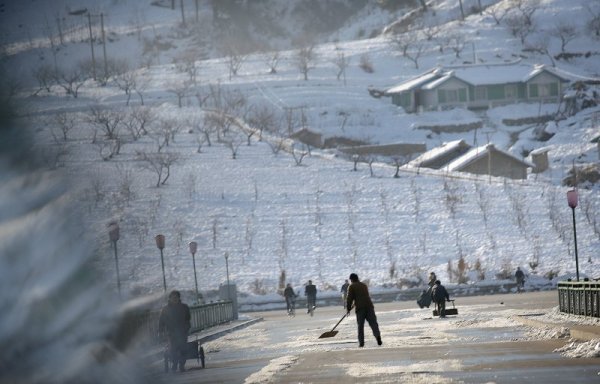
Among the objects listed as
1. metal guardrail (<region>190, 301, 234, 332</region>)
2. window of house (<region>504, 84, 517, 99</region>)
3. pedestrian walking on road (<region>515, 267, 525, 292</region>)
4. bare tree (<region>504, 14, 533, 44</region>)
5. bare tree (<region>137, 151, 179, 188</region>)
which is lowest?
pedestrian walking on road (<region>515, 267, 525, 292</region>)

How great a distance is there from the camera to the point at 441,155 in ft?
339

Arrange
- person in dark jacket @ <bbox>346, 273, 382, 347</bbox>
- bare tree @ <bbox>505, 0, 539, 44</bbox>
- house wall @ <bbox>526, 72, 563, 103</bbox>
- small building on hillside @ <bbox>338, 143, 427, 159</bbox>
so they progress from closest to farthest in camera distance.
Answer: person in dark jacket @ <bbox>346, 273, 382, 347</bbox> → small building on hillside @ <bbox>338, 143, 427, 159</bbox> → house wall @ <bbox>526, 72, 563, 103</bbox> → bare tree @ <bbox>505, 0, 539, 44</bbox>

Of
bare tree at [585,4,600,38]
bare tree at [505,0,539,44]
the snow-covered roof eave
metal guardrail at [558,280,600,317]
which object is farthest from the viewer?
bare tree at [505,0,539,44]

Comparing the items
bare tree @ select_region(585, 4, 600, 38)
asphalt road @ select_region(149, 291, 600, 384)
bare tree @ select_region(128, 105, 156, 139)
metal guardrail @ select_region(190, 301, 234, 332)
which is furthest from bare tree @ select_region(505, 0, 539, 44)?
asphalt road @ select_region(149, 291, 600, 384)

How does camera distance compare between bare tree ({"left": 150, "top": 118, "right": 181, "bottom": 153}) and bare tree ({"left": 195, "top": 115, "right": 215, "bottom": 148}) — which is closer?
bare tree ({"left": 150, "top": 118, "right": 181, "bottom": 153})

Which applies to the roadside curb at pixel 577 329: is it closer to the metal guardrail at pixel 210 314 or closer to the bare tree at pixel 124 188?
the bare tree at pixel 124 188

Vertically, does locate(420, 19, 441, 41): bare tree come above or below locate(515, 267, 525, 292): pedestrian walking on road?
above

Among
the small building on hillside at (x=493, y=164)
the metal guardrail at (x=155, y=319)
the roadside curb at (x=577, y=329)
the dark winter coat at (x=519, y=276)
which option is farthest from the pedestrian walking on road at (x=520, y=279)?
the small building on hillside at (x=493, y=164)

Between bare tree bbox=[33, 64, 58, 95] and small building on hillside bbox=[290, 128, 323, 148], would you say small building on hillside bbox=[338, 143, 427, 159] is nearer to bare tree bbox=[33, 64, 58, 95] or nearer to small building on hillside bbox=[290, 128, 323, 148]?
small building on hillside bbox=[290, 128, 323, 148]

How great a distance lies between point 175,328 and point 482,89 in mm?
108881

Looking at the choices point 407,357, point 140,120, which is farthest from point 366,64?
point 407,357

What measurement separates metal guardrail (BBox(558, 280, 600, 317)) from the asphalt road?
743mm

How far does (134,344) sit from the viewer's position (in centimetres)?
1666

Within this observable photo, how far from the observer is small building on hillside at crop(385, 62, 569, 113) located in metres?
127
